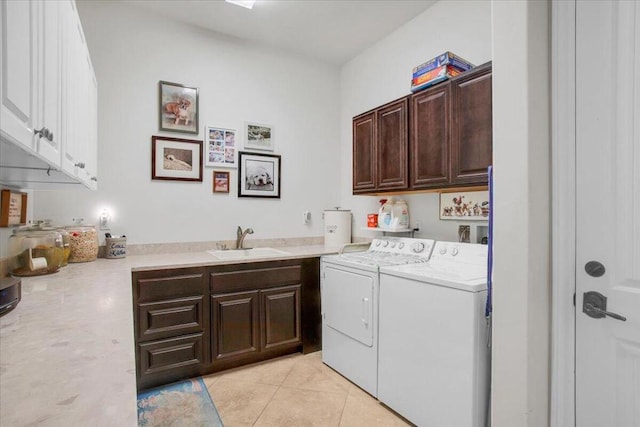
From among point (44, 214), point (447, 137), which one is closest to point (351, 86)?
point (447, 137)

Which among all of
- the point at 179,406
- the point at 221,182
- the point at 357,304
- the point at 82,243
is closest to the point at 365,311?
the point at 357,304

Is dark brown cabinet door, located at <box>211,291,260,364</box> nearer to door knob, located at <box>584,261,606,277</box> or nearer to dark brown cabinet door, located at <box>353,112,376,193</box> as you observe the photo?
dark brown cabinet door, located at <box>353,112,376,193</box>

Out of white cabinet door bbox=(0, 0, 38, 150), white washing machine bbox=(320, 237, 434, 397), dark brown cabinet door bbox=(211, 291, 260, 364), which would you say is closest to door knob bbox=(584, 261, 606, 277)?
white washing machine bbox=(320, 237, 434, 397)

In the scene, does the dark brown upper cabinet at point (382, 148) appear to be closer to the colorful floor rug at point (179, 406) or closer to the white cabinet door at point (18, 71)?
the colorful floor rug at point (179, 406)

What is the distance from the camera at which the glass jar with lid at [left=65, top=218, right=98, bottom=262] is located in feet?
7.59

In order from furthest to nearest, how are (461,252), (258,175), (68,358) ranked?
1. (258,175)
2. (461,252)
3. (68,358)

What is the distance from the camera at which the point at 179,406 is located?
2086mm

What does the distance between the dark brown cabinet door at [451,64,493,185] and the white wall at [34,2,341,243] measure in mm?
1850

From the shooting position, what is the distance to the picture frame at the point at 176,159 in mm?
2838

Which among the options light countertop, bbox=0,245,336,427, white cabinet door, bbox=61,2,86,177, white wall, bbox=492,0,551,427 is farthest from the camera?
white cabinet door, bbox=61,2,86,177

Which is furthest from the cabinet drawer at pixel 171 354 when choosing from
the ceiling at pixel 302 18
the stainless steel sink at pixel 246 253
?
the ceiling at pixel 302 18

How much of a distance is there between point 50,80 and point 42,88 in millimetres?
133

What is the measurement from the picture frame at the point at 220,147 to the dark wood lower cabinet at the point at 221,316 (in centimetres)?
112

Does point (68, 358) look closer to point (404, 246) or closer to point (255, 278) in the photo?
point (255, 278)
